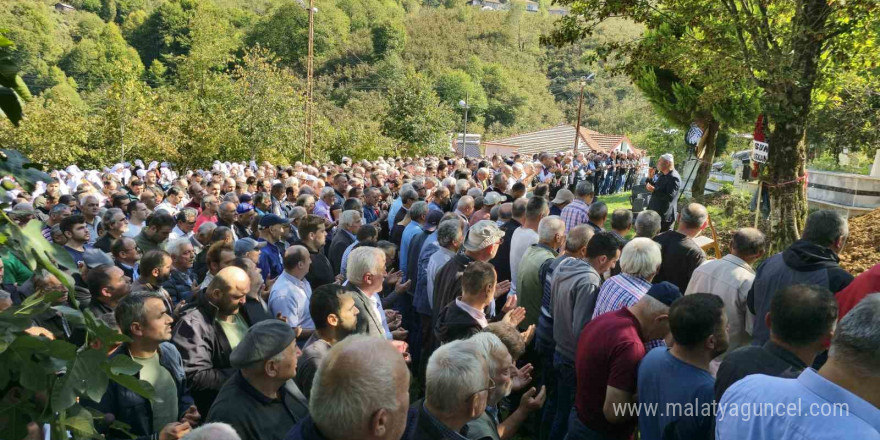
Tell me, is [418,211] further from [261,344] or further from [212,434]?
[212,434]

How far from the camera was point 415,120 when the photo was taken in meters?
35.6

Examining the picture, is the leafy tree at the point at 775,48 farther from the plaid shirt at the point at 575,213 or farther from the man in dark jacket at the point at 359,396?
the man in dark jacket at the point at 359,396

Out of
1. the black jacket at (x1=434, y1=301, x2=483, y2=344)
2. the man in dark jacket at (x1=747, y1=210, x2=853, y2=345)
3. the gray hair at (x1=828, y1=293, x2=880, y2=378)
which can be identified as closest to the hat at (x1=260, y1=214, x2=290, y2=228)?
the black jacket at (x1=434, y1=301, x2=483, y2=344)

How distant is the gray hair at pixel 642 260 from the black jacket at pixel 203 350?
8.80ft

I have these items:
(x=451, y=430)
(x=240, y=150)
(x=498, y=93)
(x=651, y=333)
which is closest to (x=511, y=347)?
(x=651, y=333)

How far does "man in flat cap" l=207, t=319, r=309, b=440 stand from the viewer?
10.8 feet

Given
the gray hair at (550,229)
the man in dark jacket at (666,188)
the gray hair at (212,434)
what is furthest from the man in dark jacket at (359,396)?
the man in dark jacket at (666,188)

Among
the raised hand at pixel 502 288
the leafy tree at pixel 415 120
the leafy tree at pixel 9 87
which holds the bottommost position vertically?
the leafy tree at pixel 415 120

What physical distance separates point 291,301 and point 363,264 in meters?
0.78

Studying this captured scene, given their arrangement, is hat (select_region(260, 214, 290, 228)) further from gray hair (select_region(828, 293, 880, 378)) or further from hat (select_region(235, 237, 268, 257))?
gray hair (select_region(828, 293, 880, 378))

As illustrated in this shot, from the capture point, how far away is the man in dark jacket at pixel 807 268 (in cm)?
454

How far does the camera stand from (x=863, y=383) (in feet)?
7.62

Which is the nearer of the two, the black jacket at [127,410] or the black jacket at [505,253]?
the black jacket at [127,410]

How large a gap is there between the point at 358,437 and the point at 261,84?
1134 inches
